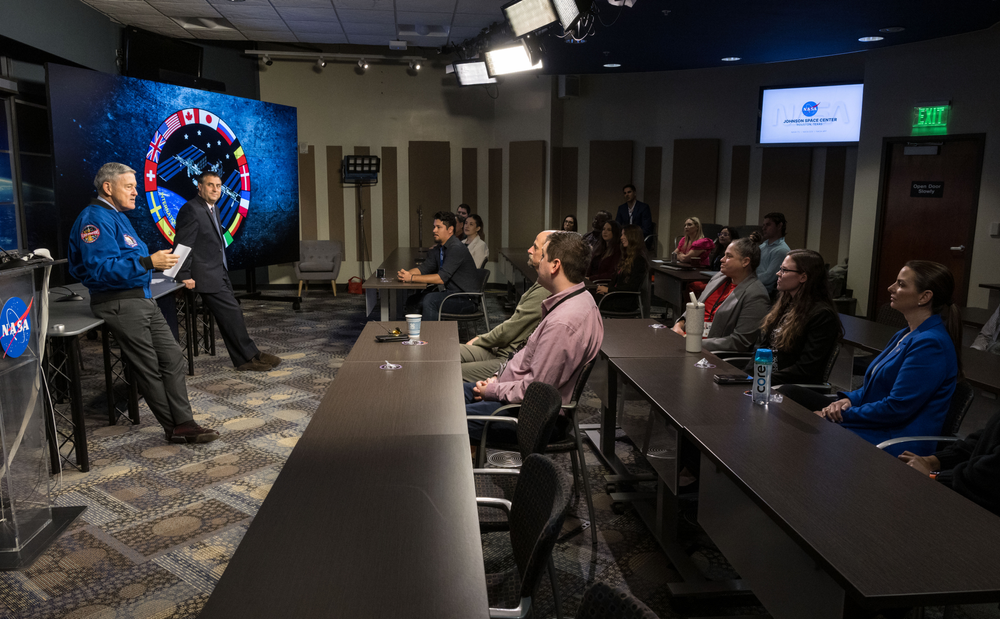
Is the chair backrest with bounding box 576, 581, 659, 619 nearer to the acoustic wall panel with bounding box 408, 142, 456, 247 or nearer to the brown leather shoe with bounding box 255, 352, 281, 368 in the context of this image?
the brown leather shoe with bounding box 255, 352, 281, 368

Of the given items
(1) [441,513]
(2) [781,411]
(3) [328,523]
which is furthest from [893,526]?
(3) [328,523]

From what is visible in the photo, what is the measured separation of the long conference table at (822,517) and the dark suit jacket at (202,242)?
13.5ft

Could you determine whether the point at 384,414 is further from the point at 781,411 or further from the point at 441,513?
the point at 781,411

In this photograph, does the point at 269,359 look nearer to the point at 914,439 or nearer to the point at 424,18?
the point at 424,18

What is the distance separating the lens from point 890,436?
2.75 m

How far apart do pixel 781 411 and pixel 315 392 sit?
12.2ft

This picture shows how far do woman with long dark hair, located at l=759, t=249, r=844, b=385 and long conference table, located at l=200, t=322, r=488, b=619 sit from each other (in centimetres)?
194

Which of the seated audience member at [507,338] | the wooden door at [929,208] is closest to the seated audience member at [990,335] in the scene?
the wooden door at [929,208]

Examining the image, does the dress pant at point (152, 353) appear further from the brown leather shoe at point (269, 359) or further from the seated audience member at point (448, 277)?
the seated audience member at point (448, 277)

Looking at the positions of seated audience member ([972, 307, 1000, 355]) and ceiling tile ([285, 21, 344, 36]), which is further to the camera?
ceiling tile ([285, 21, 344, 36])

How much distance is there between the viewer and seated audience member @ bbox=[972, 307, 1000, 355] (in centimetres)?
443

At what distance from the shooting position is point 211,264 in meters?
5.62

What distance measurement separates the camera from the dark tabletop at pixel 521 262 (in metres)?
6.96

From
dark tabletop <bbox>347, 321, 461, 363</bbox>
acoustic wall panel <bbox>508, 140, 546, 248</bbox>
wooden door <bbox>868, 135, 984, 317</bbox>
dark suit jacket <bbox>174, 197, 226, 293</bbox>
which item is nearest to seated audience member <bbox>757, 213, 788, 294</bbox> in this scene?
wooden door <bbox>868, 135, 984, 317</bbox>
